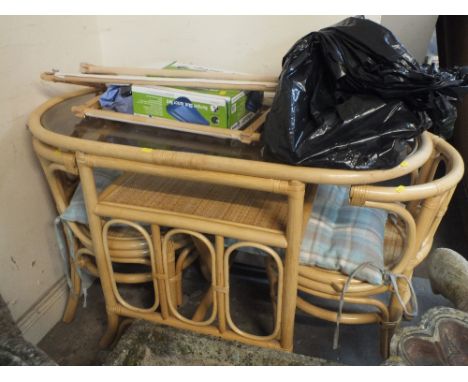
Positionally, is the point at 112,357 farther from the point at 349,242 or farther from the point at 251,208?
the point at 349,242

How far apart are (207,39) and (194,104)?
459mm

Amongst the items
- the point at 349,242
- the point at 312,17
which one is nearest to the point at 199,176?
the point at 349,242

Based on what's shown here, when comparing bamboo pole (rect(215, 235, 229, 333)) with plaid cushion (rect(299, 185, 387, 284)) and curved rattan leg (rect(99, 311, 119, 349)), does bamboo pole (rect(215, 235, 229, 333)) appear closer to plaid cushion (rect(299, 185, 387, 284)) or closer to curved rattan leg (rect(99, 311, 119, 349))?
plaid cushion (rect(299, 185, 387, 284))

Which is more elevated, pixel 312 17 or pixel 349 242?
pixel 312 17

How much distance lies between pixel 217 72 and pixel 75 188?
57 centimetres

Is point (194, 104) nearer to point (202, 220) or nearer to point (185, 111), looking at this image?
point (185, 111)

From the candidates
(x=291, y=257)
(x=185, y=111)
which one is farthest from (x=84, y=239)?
(x=291, y=257)

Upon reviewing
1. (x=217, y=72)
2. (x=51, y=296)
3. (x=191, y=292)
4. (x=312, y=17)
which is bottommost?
(x=191, y=292)

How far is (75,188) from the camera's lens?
1271mm

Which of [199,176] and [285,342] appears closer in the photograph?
[199,176]

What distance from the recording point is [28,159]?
122 cm

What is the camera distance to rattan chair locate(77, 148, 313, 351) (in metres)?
0.90

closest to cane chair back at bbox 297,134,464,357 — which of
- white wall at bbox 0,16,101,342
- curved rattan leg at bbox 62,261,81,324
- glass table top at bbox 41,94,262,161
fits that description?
glass table top at bbox 41,94,262,161

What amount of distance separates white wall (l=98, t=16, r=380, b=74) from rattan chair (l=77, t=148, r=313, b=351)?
48 centimetres
